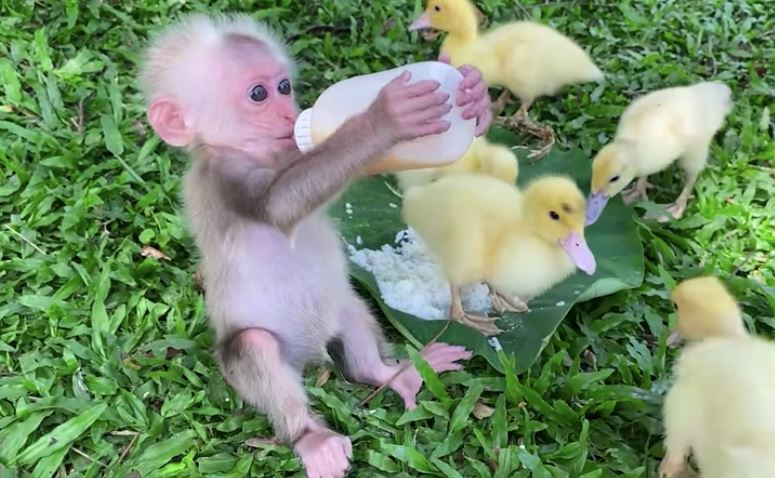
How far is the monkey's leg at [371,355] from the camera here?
105 inches

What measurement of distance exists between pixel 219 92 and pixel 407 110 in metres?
0.59

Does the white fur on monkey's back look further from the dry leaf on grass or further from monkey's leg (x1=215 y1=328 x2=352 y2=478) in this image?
the dry leaf on grass

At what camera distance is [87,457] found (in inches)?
96.5

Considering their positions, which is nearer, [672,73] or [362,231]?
[362,231]

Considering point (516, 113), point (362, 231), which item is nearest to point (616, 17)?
point (516, 113)

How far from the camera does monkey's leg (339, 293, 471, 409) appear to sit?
2.67 meters

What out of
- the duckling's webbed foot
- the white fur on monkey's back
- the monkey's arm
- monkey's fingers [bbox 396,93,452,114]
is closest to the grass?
the duckling's webbed foot

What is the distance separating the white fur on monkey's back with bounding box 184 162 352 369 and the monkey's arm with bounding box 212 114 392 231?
139 millimetres

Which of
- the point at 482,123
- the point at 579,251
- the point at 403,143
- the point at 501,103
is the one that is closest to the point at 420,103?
the point at 403,143

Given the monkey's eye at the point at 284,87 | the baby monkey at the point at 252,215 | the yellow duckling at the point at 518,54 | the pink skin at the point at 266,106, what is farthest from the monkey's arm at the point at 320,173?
the yellow duckling at the point at 518,54

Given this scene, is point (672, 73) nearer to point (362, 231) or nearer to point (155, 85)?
point (362, 231)

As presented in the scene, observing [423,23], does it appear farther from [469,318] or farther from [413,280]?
[469,318]

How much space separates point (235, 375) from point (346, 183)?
668 mm

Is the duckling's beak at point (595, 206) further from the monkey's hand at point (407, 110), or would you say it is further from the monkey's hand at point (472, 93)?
the monkey's hand at point (407, 110)
